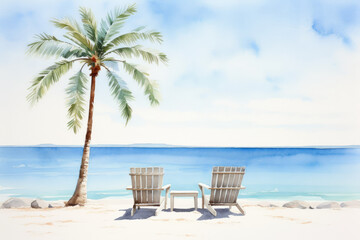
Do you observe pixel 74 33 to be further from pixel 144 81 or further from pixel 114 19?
pixel 144 81

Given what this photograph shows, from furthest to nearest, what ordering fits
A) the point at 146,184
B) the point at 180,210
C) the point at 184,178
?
the point at 184,178 → the point at 180,210 → the point at 146,184

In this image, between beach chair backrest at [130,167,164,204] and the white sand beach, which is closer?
the white sand beach

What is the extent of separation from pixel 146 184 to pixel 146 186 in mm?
34

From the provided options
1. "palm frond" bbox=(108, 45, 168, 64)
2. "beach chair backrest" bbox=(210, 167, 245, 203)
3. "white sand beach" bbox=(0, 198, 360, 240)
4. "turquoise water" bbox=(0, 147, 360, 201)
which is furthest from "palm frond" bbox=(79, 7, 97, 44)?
"turquoise water" bbox=(0, 147, 360, 201)

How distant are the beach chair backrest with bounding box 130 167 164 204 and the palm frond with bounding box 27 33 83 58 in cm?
310

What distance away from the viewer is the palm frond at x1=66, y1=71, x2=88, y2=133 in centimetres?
659

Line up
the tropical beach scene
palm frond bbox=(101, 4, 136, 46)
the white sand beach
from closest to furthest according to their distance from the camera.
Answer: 1. the white sand beach
2. the tropical beach scene
3. palm frond bbox=(101, 4, 136, 46)

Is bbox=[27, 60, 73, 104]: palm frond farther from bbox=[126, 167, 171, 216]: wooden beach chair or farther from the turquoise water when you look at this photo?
the turquoise water

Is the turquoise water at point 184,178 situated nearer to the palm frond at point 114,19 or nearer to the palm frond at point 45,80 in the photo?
the palm frond at point 45,80

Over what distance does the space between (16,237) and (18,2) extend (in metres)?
6.48

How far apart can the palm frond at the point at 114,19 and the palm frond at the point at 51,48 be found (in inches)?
26.5

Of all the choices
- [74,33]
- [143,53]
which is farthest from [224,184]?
[74,33]

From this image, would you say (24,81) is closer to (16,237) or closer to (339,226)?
(16,237)

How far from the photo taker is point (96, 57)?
6449mm
